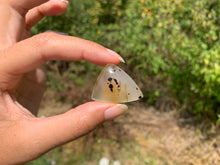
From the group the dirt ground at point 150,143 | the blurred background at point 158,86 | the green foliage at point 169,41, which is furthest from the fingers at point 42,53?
the dirt ground at point 150,143

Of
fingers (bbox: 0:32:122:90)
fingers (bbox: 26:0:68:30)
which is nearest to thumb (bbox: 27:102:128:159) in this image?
fingers (bbox: 0:32:122:90)

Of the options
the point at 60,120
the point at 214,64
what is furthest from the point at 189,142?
the point at 60,120

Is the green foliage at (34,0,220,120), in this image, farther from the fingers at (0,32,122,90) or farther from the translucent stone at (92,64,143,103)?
the translucent stone at (92,64,143,103)

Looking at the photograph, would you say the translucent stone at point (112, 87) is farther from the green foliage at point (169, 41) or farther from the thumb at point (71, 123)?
the green foliage at point (169, 41)

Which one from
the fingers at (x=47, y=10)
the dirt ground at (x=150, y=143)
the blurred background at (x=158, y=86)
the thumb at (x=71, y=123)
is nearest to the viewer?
the thumb at (x=71, y=123)

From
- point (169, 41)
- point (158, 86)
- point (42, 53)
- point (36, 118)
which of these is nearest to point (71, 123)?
point (36, 118)
